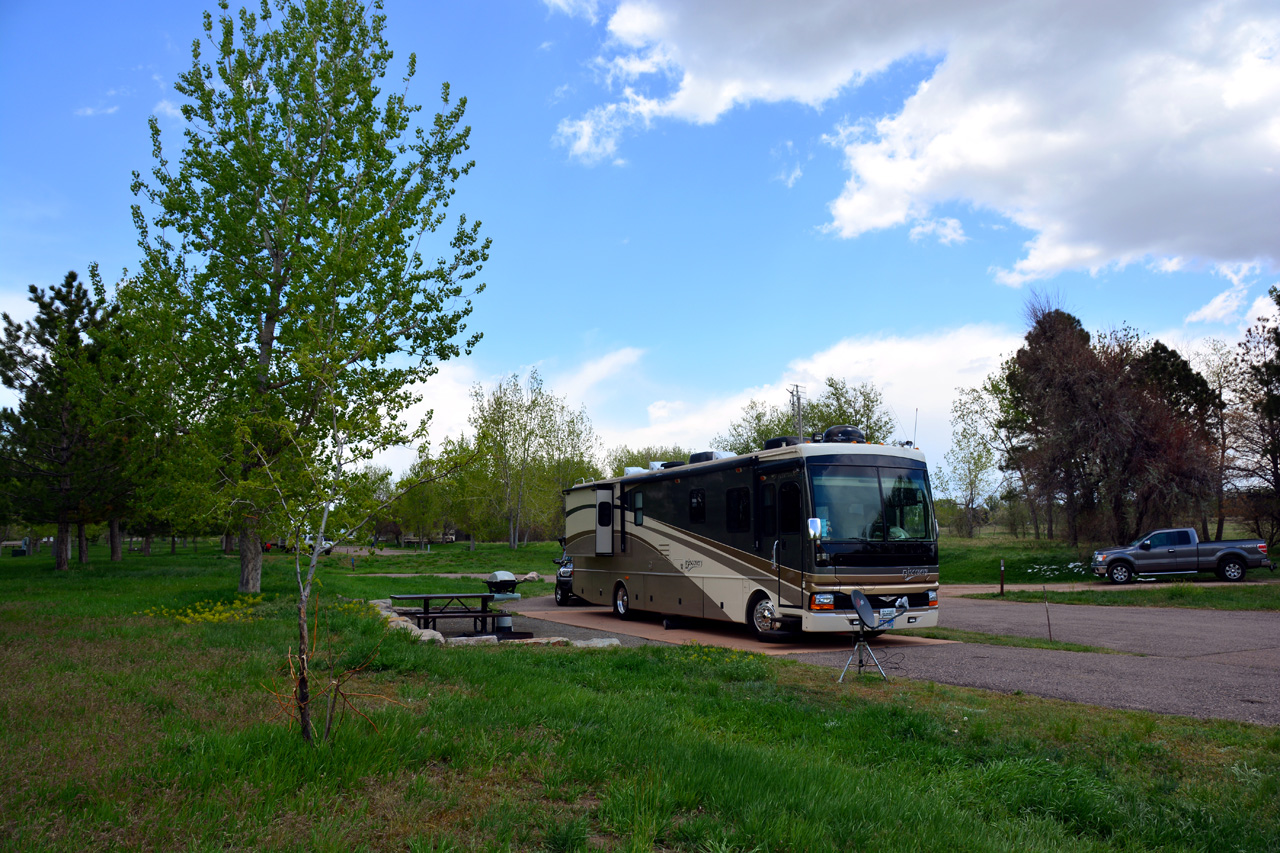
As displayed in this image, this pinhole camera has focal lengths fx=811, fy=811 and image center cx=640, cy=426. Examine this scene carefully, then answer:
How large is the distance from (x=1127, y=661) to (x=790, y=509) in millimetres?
4824

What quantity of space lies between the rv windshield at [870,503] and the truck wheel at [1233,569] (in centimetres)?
1719

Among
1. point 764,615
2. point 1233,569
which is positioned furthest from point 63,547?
point 1233,569

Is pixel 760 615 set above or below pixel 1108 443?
below

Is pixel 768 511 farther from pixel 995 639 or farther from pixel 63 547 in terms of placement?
pixel 63 547

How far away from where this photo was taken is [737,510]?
1391 centimetres

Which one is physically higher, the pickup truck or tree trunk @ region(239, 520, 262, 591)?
tree trunk @ region(239, 520, 262, 591)

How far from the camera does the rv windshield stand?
1229cm

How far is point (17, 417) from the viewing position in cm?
2908

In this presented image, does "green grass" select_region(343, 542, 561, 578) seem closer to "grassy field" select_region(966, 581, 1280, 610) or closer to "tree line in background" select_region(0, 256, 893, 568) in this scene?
"tree line in background" select_region(0, 256, 893, 568)

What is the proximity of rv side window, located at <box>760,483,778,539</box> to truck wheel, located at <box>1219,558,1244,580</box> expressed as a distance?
1908cm

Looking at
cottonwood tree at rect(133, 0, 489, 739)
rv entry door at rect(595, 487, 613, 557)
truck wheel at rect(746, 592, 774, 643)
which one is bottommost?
truck wheel at rect(746, 592, 774, 643)

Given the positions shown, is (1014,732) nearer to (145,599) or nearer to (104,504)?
(145,599)

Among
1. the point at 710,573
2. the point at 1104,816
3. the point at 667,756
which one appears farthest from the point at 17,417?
the point at 1104,816

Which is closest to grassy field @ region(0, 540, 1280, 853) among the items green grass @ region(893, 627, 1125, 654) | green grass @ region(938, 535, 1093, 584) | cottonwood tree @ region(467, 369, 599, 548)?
green grass @ region(893, 627, 1125, 654)
